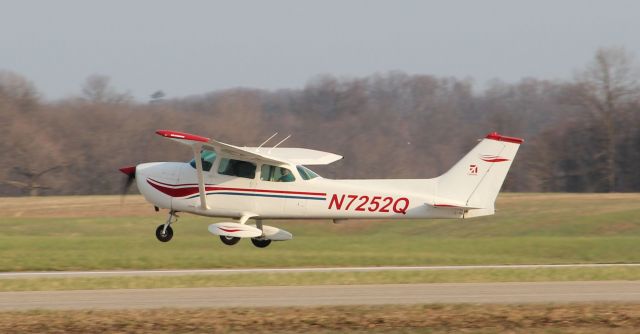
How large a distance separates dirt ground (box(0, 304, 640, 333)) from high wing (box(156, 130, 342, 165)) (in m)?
5.35

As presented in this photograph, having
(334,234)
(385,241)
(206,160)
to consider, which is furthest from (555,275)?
(334,234)

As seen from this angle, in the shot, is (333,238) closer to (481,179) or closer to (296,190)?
(296,190)

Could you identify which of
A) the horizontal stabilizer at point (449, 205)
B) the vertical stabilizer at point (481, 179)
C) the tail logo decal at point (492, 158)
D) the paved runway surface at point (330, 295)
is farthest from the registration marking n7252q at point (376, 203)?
the paved runway surface at point (330, 295)

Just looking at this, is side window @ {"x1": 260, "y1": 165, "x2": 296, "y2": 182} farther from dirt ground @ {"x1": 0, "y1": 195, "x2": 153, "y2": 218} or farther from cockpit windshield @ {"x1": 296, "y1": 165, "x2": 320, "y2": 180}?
dirt ground @ {"x1": 0, "y1": 195, "x2": 153, "y2": 218}

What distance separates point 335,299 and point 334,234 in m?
23.3

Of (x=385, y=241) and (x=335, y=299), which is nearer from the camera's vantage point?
(x=335, y=299)

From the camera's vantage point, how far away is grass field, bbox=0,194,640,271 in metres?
29.6

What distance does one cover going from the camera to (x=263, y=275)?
2378cm

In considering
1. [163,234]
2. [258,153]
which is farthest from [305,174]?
[163,234]

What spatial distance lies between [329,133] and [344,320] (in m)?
59.7

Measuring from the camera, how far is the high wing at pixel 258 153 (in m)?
21.2

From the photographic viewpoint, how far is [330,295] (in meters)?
19.3

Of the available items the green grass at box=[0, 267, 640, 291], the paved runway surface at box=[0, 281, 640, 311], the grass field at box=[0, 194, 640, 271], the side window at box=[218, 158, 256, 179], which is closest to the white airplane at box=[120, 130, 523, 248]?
the side window at box=[218, 158, 256, 179]

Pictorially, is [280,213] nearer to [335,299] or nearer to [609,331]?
[335,299]
